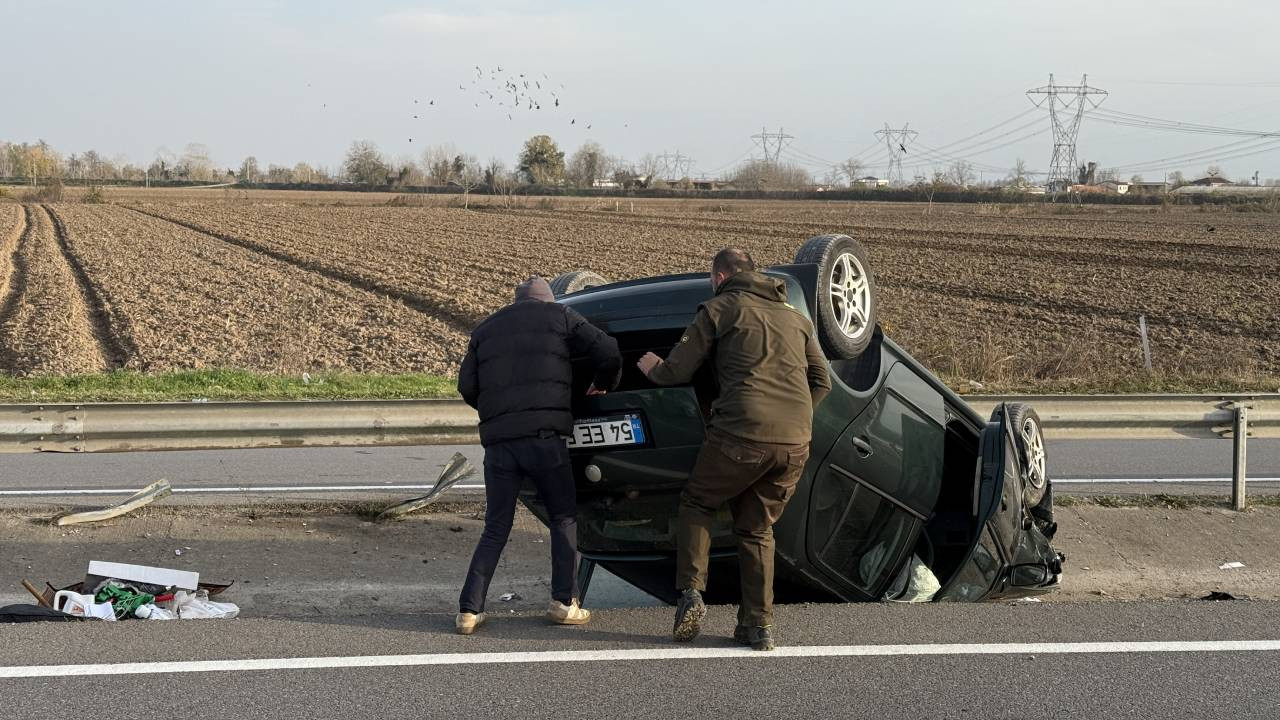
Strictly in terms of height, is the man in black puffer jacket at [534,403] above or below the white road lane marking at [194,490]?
above

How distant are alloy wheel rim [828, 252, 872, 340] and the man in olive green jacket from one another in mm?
453

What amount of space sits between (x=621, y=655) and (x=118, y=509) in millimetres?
3838

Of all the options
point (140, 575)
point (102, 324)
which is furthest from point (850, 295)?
point (102, 324)

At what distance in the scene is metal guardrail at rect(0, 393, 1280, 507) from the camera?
998 centimetres

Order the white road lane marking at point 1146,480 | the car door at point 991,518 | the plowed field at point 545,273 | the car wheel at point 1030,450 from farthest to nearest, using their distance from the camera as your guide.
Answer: the plowed field at point 545,273 < the white road lane marking at point 1146,480 < the car wheel at point 1030,450 < the car door at point 991,518

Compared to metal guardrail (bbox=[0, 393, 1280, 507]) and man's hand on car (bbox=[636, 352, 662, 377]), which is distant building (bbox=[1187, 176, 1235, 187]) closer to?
metal guardrail (bbox=[0, 393, 1280, 507])

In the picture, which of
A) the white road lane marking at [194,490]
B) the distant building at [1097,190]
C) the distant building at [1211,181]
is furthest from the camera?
the distant building at [1211,181]

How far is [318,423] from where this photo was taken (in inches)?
399

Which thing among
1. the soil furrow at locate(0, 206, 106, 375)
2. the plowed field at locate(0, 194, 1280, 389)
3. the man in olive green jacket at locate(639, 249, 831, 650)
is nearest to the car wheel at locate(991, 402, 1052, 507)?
the man in olive green jacket at locate(639, 249, 831, 650)

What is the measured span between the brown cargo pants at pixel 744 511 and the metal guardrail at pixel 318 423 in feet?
18.0

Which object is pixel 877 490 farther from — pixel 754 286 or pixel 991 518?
pixel 754 286

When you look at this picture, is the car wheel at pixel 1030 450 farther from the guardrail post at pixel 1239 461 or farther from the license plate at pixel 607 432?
the guardrail post at pixel 1239 461

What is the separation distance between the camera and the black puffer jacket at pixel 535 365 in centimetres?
501

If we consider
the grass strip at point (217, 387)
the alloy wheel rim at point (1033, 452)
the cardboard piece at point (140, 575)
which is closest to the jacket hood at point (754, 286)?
the alloy wheel rim at point (1033, 452)
